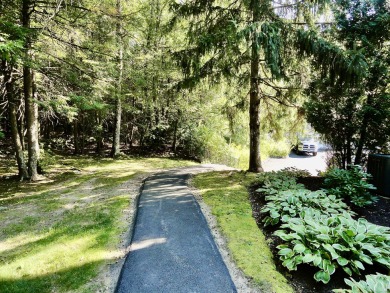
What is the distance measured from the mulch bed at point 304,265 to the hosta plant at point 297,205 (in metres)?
0.32

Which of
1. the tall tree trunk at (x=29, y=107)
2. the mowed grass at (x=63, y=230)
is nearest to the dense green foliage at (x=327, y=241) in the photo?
the mowed grass at (x=63, y=230)

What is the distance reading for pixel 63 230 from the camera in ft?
17.0

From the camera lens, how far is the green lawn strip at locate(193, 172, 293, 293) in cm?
355

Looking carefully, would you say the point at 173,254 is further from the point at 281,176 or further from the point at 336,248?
the point at 281,176

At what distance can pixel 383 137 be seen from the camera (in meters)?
6.81

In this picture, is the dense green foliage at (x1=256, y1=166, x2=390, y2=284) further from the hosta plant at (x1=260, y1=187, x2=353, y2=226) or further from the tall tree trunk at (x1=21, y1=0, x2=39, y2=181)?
the tall tree trunk at (x1=21, y1=0, x2=39, y2=181)

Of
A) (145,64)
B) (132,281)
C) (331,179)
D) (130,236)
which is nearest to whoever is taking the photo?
(132,281)

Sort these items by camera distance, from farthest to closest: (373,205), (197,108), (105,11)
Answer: (197,108), (105,11), (373,205)

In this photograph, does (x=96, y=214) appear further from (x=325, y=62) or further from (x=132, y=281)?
(x=325, y=62)

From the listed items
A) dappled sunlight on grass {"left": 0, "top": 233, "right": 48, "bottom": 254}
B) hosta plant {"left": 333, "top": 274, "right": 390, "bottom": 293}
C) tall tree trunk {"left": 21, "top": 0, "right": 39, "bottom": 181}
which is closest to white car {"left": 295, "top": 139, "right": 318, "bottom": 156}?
hosta plant {"left": 333, "top": 274, "right": 390, "bottom": 293}

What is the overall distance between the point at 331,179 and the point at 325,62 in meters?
3.01

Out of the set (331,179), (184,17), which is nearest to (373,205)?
(331,179)

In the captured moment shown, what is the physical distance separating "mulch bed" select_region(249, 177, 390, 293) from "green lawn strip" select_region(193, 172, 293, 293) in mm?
121

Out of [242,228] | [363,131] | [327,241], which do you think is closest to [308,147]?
[363,131]
